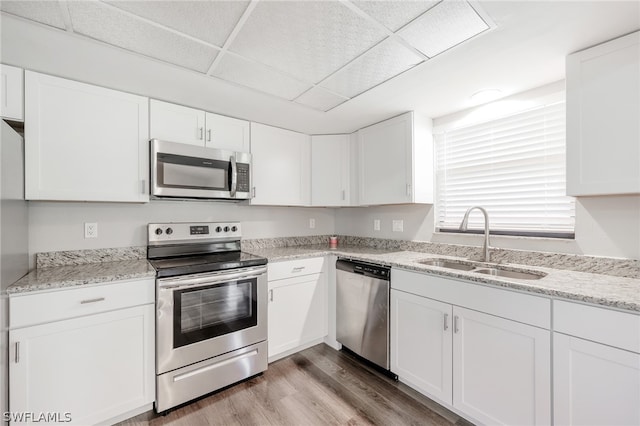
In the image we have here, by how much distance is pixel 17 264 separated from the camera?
1577mm

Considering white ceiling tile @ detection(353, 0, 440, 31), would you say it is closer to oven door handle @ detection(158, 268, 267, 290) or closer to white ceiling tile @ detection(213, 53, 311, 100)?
white ceiling tile @ detection(213, 53, 311, 100)

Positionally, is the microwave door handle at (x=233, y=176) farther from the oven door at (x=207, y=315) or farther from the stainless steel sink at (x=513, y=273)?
the stainless steel sink at (x=513, y=273)

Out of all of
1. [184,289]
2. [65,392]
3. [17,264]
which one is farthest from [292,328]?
[17,264]

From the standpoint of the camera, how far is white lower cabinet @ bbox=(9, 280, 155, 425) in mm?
1432

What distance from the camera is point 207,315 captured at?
198 cm

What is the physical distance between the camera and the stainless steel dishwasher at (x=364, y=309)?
2176mm

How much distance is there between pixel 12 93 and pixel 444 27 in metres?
2.42

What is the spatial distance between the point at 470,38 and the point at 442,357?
6.15 ft

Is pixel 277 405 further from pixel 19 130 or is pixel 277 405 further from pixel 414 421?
pixel 19 130

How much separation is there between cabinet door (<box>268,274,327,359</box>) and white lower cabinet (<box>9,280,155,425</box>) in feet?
2.98

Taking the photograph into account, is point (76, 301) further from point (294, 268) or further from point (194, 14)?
point (194, 14)

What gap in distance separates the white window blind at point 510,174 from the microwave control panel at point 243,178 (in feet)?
5.83

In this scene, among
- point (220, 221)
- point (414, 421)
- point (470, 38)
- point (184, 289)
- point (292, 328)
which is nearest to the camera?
point (470, 38)

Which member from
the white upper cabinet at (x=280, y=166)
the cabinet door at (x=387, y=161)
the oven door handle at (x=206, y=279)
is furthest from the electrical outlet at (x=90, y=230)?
Result: the cabinet door at (x=387, y=161)
